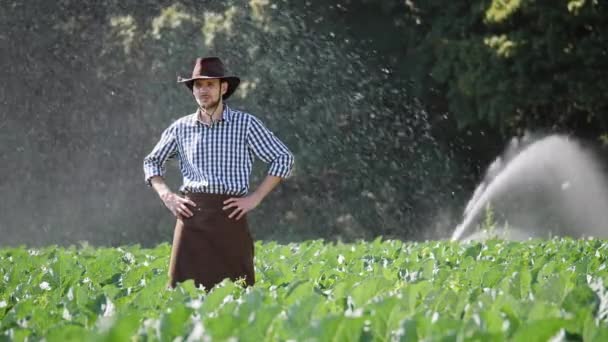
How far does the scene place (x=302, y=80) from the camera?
27.5 m

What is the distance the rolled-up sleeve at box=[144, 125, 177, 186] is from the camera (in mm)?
6492

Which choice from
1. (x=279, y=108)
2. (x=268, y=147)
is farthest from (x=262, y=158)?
A: (x=279, y=108)

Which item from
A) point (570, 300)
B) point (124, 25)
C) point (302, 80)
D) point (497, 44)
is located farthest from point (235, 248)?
point (124, 25)

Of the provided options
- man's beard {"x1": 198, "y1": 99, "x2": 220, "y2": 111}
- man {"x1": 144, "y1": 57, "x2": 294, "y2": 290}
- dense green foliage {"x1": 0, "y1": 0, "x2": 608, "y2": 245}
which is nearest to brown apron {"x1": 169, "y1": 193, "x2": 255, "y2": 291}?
man {"x1": 144, "y1": 57, "x2": 294, "y2": 290}

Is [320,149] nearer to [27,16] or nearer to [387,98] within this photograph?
[387,98]

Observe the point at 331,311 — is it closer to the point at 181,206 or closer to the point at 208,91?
the point at 181,206

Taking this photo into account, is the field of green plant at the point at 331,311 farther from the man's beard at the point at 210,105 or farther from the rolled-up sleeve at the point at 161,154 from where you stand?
the man's beard at the point at 210,105

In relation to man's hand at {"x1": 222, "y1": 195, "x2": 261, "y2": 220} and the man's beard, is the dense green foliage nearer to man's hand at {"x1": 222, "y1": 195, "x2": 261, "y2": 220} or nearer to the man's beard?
the man's beard

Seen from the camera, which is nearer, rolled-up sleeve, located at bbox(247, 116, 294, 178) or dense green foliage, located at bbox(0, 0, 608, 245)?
rolled-up sleeve, located at bbox(247, 116, 294, 178)

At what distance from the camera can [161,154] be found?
21.5ft

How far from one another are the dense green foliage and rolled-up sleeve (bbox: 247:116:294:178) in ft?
62.6

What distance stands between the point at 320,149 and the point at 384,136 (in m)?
1.67

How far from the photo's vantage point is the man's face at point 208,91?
635 cm

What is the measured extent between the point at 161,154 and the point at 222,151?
1.43 feet
